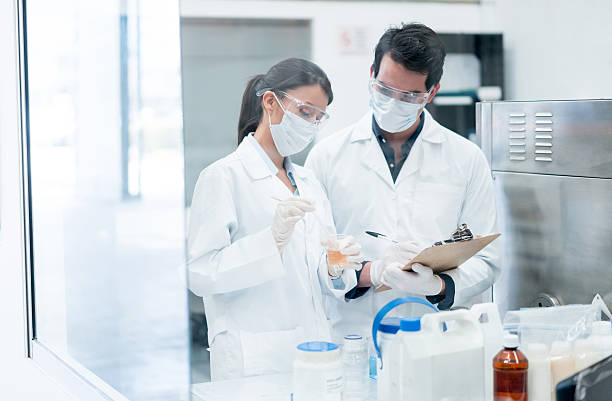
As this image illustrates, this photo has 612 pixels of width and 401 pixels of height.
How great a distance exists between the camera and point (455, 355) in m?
1.19

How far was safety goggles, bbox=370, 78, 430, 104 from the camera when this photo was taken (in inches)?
72.2

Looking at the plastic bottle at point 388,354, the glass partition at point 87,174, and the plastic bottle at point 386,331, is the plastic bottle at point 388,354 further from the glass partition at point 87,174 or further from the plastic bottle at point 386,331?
the glass partition at point 87,174

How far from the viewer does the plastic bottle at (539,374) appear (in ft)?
4.07

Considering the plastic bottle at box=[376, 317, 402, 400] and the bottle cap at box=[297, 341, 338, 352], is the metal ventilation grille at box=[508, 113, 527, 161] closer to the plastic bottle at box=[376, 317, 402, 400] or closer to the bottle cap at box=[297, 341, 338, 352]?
the plastic bottle at box=[376, 317, 402, 400]

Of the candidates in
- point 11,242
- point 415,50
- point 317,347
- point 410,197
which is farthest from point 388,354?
point 11,242

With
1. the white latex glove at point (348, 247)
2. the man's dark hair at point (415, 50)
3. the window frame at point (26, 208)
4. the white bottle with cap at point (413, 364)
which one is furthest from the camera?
the window frame at point (26, 208)

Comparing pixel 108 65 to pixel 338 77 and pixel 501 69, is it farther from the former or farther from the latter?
pixel 501 69

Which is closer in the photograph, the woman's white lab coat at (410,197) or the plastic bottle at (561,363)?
the plastic bottle at (561,363)

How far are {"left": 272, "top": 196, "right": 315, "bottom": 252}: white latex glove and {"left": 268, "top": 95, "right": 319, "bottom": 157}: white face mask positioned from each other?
0.16 meters

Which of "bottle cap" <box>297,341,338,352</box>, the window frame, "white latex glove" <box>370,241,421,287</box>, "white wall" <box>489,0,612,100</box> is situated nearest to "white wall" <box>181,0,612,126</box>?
"white wall" <box>489,0,612,100</box>

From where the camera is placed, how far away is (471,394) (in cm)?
122

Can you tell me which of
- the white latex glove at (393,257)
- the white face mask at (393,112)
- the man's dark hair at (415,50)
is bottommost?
the white latex glove at (393,257)

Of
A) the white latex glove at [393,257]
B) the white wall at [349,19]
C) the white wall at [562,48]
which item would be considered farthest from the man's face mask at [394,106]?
the white wall at [349,19]

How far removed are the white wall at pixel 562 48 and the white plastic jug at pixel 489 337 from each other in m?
1.67
